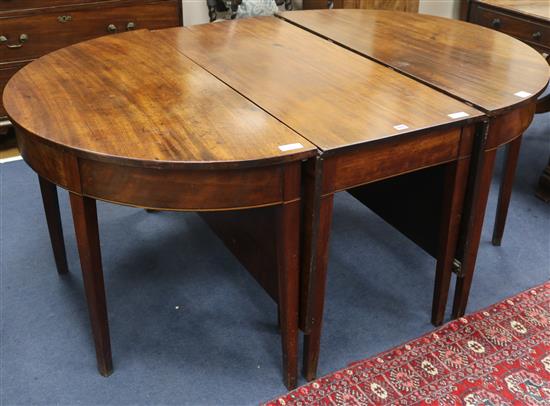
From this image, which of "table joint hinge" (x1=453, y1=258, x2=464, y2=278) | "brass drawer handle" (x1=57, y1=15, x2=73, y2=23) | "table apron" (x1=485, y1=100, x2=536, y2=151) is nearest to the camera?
"table apron" (x1=485, y1=100, x2=536, y2=151)

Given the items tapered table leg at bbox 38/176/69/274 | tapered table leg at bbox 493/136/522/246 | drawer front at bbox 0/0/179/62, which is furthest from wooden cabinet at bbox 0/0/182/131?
tapered table leg at bbox 493/136/522/246

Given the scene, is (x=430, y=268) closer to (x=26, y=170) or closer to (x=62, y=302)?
(x=62, y=302)

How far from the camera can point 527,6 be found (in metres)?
2.72

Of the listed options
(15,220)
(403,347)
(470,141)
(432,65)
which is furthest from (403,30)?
(15,220)

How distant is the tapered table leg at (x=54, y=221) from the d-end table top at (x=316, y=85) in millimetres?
618

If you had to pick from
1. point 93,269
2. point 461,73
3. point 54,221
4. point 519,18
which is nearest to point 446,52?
point 461,73

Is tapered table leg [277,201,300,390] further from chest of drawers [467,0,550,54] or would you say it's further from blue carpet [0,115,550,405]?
chest of drawers [467,0,550,54]

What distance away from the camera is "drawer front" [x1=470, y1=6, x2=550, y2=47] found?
2562 mm

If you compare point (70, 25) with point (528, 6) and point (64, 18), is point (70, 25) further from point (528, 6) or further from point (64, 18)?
point (528, 6)

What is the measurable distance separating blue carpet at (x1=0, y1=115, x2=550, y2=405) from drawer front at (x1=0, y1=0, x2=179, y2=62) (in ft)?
2.45

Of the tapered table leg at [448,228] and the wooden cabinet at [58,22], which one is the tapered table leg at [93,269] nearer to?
the tapered table leg at [448,228]

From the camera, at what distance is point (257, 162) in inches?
51.7

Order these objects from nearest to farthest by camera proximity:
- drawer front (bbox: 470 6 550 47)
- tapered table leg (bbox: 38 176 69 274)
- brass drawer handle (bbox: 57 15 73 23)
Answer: tapered table leg (bbox: 38 176 69 274) → drawer front (bbox: 470 6 550 47) → brass drawer handle (bbox: 57 15 73 23)

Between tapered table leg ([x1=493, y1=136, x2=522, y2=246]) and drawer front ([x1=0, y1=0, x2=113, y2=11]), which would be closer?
tapered table leg ([x1=493, y1=136, x2=522, y2=246])
